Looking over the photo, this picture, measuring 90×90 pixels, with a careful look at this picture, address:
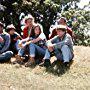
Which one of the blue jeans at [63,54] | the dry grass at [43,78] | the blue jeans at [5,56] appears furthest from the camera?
the blue jeans at [5,56]

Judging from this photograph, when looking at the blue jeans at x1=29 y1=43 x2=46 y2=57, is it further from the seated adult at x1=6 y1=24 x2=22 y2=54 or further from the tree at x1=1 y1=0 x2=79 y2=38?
the tree at x1=1 y1=0 x2=79 y2=38

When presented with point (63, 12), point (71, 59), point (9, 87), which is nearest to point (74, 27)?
point (63, 12)

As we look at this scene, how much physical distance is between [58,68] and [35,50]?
110 centimetres

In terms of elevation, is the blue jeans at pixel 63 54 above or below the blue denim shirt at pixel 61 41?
below

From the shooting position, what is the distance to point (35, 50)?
13.9 metres

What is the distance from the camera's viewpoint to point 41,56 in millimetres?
14234

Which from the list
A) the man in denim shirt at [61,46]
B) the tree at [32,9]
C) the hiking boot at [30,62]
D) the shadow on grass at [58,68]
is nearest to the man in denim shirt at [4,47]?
the hiking boot at [30,62]

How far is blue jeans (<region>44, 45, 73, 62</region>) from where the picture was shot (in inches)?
523

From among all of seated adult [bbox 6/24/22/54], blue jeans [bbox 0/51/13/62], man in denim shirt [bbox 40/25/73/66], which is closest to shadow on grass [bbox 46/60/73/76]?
man in denim shirt [bbox 40/25/73/66]

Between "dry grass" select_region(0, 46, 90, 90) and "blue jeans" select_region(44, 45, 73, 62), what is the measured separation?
477 millimetres

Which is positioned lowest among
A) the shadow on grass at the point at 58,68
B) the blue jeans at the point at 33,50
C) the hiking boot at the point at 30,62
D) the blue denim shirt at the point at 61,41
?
the shadow on grass at the point at 58,68

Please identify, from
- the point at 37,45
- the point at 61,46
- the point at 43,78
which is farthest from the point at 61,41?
the point at 43,78

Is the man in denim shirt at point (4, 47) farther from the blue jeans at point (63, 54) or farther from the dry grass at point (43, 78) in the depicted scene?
the blue jeans at point (63, 54)

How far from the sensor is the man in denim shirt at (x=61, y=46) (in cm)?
1331
